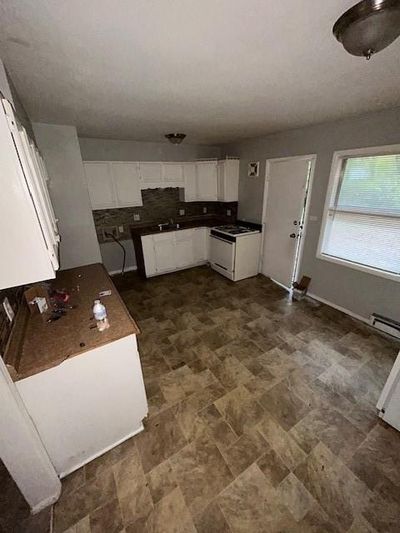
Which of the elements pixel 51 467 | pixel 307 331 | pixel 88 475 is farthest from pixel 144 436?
pixel 307 331

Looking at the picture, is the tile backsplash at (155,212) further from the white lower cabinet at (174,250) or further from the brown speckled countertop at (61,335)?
the brown speckled countertop at (61,335)

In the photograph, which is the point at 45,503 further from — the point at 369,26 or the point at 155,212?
the point at 155,212

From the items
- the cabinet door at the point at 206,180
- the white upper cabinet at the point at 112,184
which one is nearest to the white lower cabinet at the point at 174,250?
the cabinet door at the point at 206,180

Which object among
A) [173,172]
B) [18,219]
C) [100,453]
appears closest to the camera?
[18,219]

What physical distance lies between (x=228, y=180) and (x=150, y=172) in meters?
1.44

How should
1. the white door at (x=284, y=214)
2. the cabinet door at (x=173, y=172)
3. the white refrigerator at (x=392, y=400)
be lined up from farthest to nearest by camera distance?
the cabinet door at (x=173, y=172), the white door at (x=284, y=214), the white refrigerator at (x=392, y=400)

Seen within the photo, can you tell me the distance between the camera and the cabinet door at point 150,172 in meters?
3.79

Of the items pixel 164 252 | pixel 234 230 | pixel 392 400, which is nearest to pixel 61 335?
pixel 392 400

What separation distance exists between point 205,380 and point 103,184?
131 inches

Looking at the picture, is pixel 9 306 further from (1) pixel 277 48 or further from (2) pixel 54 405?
(1) pixel 277 48

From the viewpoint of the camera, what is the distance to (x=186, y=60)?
1.18 meters

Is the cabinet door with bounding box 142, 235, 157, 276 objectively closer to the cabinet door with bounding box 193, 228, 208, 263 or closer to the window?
the cabinet door with bounding box 193, 228, 208, 263

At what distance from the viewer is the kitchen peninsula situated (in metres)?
1.16

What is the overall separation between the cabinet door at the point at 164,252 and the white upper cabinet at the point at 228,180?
1277 millimetres
